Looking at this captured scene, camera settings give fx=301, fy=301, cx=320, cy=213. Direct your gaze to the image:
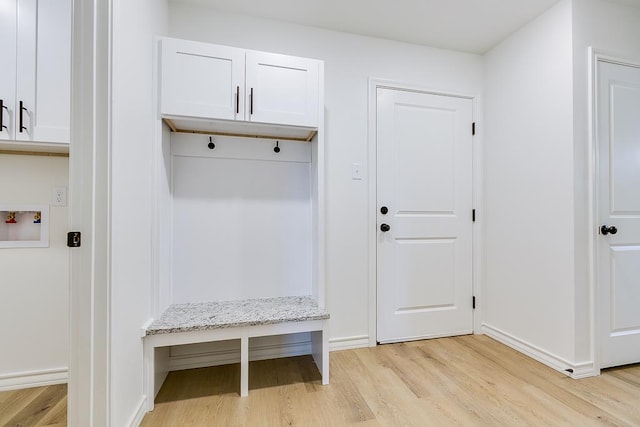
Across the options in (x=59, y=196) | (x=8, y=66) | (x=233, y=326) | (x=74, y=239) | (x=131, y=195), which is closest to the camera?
(x=74, y=239)

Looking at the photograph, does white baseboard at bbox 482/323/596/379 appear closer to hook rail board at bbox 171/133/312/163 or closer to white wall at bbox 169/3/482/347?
white wall at bbox 169/3/482/347

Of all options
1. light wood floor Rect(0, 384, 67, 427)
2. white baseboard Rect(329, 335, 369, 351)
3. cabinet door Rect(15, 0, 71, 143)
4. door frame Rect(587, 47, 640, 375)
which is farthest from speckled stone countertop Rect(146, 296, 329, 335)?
door frame Rect(587, 47, 640, 375)

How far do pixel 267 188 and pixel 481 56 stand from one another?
216 centimetres

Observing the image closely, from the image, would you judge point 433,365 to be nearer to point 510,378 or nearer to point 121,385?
point 510,378

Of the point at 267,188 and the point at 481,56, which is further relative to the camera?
the point at 481,56

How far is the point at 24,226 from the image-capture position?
171 cm

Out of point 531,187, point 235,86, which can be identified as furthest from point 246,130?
point 531,187

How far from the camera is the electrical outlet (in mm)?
1737

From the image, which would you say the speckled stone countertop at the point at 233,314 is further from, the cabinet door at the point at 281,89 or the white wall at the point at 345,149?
the cabinet door at the point at 281,89

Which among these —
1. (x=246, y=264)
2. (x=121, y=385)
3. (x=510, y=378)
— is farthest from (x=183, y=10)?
(x=510, y=378)

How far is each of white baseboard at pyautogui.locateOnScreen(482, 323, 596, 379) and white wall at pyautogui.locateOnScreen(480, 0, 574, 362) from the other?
14 mm

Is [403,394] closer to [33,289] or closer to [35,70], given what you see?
[33,289]

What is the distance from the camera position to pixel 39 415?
1493 mm

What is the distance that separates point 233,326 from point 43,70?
1644mm
